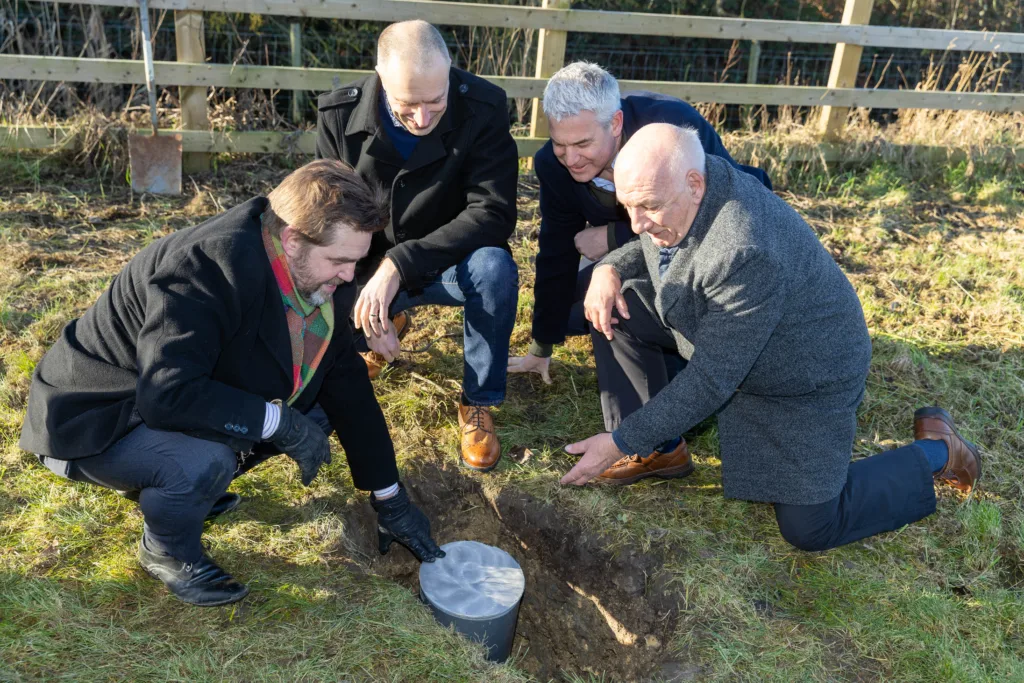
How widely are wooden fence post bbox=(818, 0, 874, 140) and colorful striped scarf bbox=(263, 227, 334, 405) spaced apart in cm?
540

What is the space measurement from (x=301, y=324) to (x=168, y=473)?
58 cm

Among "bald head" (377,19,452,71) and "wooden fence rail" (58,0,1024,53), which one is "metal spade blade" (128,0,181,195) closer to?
"wooden fence rail" (58,0,1024,53)

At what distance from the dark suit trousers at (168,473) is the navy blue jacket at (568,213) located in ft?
5.42

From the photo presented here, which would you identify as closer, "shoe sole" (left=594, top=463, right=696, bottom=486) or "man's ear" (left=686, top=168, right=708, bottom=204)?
"man's ear" (left=686, top=168, right=708, bottom=204)

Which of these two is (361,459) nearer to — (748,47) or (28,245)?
(28,245)

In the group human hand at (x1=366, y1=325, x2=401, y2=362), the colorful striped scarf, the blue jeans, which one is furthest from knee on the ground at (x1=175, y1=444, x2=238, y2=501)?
the blue jeans

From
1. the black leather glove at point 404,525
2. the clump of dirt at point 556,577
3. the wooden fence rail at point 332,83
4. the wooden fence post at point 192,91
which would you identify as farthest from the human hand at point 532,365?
the wooden fence post at point 192,91

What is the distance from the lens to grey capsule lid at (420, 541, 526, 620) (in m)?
2.86

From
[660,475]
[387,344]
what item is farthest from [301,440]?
[660,475]

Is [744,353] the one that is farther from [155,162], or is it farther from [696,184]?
[155,162]

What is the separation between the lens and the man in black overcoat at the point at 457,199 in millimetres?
3309

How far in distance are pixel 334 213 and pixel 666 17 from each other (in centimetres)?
468

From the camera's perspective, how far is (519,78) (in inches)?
240

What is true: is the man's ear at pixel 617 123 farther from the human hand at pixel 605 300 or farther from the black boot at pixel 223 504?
the black boot at pixel 223 504
